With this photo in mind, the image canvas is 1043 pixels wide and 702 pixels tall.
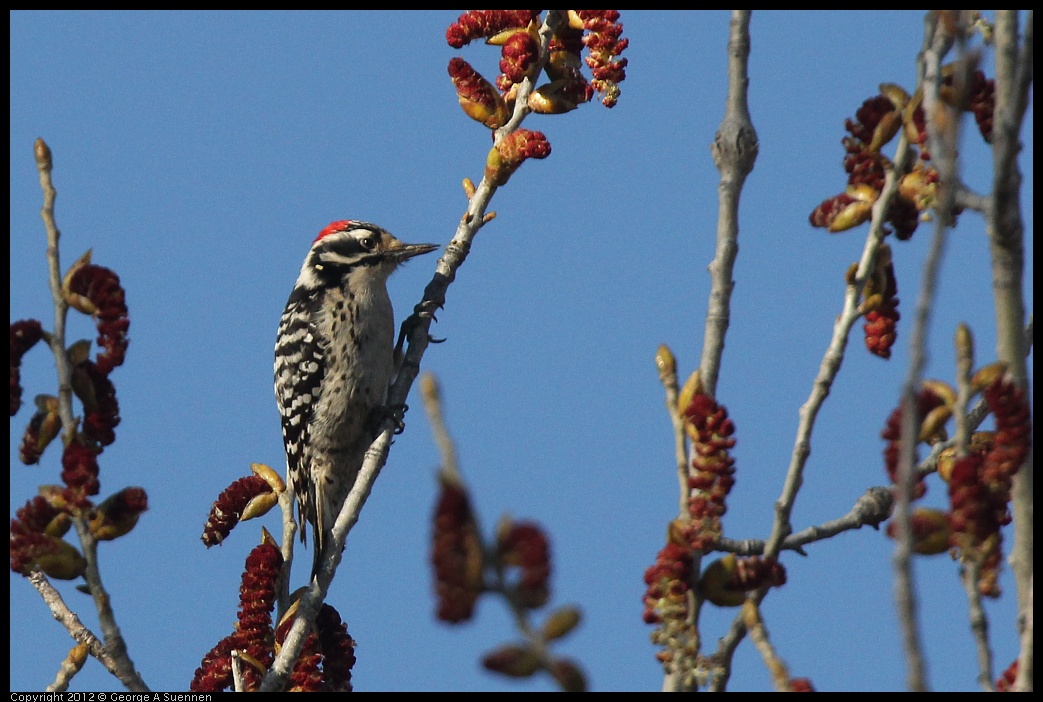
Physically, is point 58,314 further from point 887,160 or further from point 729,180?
point 887,160

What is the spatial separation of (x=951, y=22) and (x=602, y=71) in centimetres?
238

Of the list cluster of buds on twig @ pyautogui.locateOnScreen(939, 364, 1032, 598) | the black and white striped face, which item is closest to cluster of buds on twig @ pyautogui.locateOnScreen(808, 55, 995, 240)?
cluster of buds on twig @ pyautogui.locateOnScreen(939, 364, 1032, 598)

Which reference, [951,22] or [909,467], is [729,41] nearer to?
[951,22]

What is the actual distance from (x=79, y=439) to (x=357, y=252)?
4.68 m

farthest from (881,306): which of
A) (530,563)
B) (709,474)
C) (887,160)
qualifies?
(530,563)

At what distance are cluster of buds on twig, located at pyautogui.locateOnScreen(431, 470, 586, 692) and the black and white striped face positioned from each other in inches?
230

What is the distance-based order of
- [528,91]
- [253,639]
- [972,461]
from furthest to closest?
[528,91] → [253,639] → [972,461]

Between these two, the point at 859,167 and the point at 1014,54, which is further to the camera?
the point at 859,167

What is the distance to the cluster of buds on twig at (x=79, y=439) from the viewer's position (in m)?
3.38

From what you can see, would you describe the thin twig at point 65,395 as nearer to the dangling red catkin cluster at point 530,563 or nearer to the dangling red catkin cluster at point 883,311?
the dangling red catkin cluster at point 530,563

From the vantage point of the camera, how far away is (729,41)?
11.3 feet

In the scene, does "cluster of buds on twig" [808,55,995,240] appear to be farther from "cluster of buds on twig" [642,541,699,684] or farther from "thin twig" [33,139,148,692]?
"thin twig" [33,139,148,692]

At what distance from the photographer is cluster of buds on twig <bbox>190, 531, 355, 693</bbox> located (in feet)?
14.1

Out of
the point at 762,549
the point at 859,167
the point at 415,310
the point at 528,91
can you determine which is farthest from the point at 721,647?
the point at 415,310
